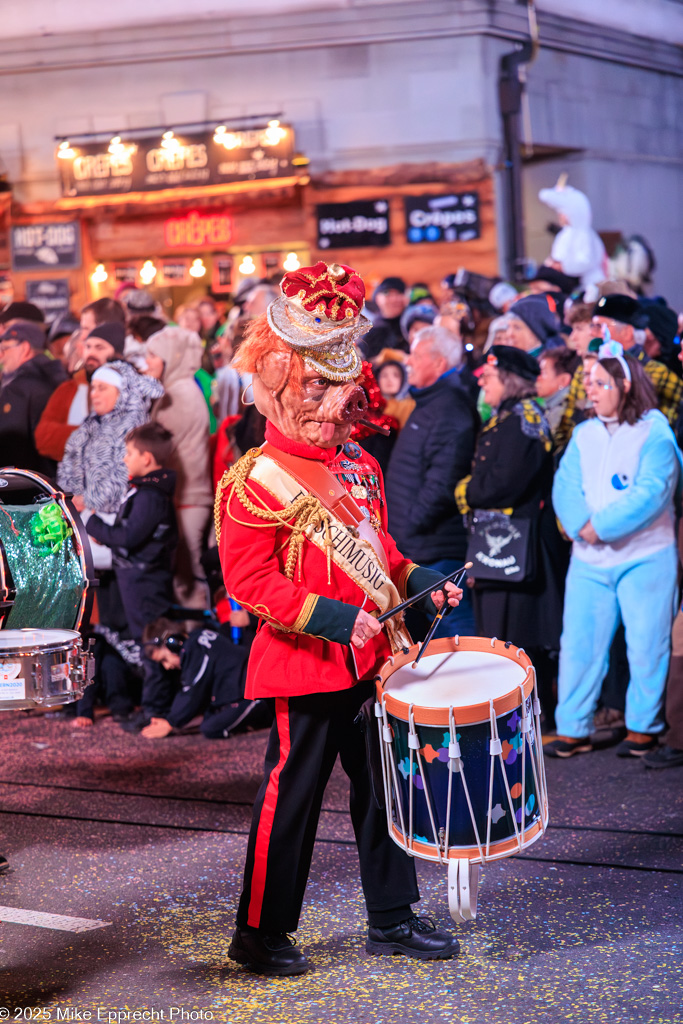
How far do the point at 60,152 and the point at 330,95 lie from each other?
3275 mm

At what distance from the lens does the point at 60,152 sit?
14719mm

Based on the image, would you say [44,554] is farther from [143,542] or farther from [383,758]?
[143,542]

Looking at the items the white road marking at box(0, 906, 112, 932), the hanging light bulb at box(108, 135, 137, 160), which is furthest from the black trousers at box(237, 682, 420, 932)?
the hanging light bulb at box(108, 135, 137, 160)

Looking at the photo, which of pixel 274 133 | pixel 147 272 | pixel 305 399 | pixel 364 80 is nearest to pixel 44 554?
pixel 305 399

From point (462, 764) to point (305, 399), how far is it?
108 centimetres

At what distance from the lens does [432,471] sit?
6.23 m

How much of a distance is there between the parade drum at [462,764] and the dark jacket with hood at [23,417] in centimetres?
458

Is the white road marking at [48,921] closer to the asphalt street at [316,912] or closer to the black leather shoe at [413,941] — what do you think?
the asphalt street at [316,912]

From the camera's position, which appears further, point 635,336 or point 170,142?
point 170,142

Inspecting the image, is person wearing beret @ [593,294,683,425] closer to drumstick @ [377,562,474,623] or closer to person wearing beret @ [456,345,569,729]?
person wearing beret @ [456,345,569,729]

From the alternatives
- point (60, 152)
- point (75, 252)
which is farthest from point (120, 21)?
point (75, 252)

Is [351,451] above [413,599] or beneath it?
above

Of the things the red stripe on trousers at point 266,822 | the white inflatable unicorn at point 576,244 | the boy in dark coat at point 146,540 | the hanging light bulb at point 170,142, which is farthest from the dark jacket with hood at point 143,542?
the hanging light bulb at point 170,142

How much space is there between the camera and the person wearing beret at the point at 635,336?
6.35 metres
